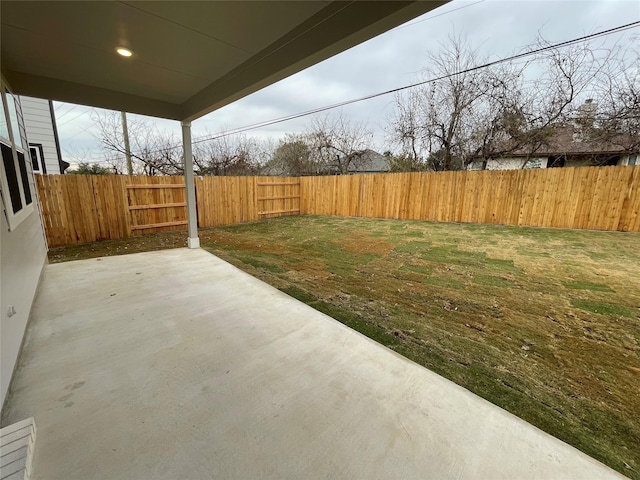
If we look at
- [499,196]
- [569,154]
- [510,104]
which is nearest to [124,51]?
[499,196]

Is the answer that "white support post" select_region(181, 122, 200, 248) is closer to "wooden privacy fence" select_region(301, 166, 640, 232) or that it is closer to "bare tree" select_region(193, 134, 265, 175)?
"wooden privacy fence" select_region(301, 166, 640, 232)

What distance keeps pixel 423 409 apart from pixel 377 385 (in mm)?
278

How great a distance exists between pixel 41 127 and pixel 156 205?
309 cm

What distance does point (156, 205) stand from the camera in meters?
6.84

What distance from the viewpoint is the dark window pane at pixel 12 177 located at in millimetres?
2298

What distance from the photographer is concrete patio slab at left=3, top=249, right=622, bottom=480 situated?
1.15m

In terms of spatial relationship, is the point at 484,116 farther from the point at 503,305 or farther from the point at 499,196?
the point at 503,305

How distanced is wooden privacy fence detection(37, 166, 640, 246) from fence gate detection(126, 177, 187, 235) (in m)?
0.02

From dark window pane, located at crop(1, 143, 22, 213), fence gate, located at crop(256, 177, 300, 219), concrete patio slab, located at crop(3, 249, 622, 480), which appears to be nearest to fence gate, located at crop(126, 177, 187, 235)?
fence gate, located at crop(256, 177, 300, 219)

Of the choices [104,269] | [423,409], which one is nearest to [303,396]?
[423,409]

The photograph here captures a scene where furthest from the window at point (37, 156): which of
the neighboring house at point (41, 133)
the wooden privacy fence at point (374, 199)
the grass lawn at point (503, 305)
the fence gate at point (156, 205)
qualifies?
the grass lawn at point (503, 305)

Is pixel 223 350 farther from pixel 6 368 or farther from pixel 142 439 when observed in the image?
→ pixel 6 368

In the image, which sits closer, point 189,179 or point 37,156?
point 189,179

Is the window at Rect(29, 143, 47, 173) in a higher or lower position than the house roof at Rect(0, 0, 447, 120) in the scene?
lower
